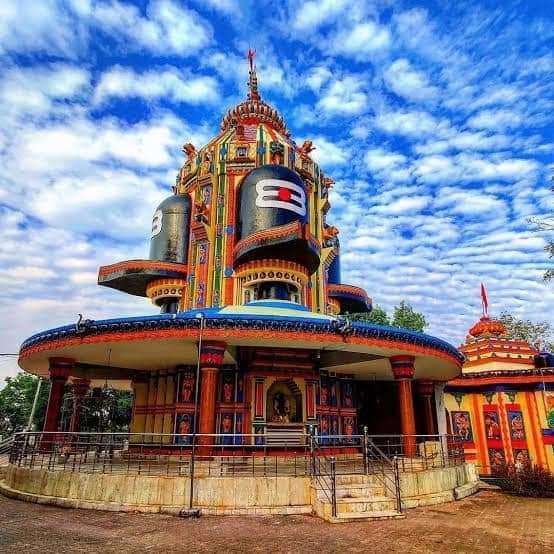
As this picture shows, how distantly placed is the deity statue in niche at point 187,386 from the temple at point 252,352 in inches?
2.2

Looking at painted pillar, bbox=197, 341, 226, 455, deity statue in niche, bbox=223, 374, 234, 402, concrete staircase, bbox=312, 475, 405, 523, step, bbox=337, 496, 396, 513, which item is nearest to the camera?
concrete staircase, bbox=312, 475, 405, 523

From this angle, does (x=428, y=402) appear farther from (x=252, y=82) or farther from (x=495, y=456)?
(x=252, y=82)

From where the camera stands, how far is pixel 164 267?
74.7 ft

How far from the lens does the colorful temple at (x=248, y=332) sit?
14922mm

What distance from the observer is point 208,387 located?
1384 cm

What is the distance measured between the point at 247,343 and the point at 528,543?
960 cm

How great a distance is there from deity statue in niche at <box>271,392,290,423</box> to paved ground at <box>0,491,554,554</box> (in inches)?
287

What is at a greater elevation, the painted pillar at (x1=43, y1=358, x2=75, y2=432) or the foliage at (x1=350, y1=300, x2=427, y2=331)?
the foliage at (x1=350, y1=300, x2=427, y2=331)

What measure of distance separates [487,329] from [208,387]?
2110cm

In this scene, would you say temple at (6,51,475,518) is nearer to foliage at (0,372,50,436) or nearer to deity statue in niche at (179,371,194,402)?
deity statue in niche at (179,371,194,402)

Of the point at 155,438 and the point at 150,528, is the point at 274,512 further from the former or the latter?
the point at 155,438

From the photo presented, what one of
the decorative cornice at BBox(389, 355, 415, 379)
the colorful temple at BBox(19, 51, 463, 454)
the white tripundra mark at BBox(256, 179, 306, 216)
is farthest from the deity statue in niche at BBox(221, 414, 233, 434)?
the white tripundra mark at BBox(256, 179, 306, 216)

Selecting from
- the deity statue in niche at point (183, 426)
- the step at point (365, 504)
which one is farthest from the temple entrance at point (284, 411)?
the step at point (365, 504)

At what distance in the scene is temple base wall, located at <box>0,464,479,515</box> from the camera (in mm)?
10867
